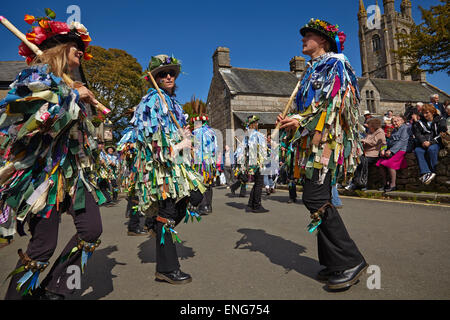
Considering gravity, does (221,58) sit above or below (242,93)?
above

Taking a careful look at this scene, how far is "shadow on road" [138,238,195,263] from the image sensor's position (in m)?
3.72

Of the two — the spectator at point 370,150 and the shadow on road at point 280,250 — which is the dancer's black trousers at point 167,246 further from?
the spectator at point 370,150

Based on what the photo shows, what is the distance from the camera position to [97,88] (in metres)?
27.4

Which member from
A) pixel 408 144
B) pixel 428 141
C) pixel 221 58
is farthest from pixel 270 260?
pixel 221 58

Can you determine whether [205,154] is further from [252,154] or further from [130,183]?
[130,183]

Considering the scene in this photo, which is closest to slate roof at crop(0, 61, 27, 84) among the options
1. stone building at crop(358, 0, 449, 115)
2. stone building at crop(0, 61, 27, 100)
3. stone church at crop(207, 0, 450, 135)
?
stone building at crop(0, 61, 27, 100)

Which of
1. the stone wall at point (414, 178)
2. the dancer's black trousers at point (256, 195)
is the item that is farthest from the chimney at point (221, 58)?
the dancer's black trousers at point (256, 195)

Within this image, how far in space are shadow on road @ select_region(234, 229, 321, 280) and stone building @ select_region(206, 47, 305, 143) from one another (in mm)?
19107

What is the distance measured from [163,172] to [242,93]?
23.4 m

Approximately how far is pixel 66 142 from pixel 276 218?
4.48 metres

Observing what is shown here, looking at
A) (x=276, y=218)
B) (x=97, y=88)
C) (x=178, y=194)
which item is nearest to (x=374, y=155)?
(x=276, y=218)

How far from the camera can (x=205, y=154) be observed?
23.2 ft

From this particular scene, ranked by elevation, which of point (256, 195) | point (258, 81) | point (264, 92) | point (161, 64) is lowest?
point (256, 195)

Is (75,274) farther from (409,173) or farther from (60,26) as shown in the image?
(409,173)
